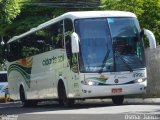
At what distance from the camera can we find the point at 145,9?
33.0 metres

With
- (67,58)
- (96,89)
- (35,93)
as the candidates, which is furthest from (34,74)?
(96,89)

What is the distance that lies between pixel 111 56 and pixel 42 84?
630 centimetres

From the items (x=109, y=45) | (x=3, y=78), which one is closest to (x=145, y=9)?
(x=109, y=45)

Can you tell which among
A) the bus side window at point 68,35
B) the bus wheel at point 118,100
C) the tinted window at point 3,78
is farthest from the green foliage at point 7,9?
the tinted window at point 3,78

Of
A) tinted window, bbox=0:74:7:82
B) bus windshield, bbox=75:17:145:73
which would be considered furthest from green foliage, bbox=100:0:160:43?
tinted window, bbox=0:74:7:82

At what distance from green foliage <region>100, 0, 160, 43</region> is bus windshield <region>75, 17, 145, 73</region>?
1181 cm

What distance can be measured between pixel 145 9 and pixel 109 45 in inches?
529

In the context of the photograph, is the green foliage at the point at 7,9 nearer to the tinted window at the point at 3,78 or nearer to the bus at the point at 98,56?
the bus at the point at 98,56

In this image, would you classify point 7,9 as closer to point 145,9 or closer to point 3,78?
point 145,9

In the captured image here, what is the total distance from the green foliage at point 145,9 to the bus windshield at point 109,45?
1181cm

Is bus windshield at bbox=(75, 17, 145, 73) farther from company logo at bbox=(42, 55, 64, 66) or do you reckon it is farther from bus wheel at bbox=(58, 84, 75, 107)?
bus wheel at bbox=(58, 84, 75, 107)

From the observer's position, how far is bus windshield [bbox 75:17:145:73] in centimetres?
1986

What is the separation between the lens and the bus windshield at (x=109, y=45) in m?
19.9

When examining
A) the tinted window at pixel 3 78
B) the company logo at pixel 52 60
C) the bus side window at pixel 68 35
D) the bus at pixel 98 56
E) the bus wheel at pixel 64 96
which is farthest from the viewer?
the tinted window at pixel 3 78
